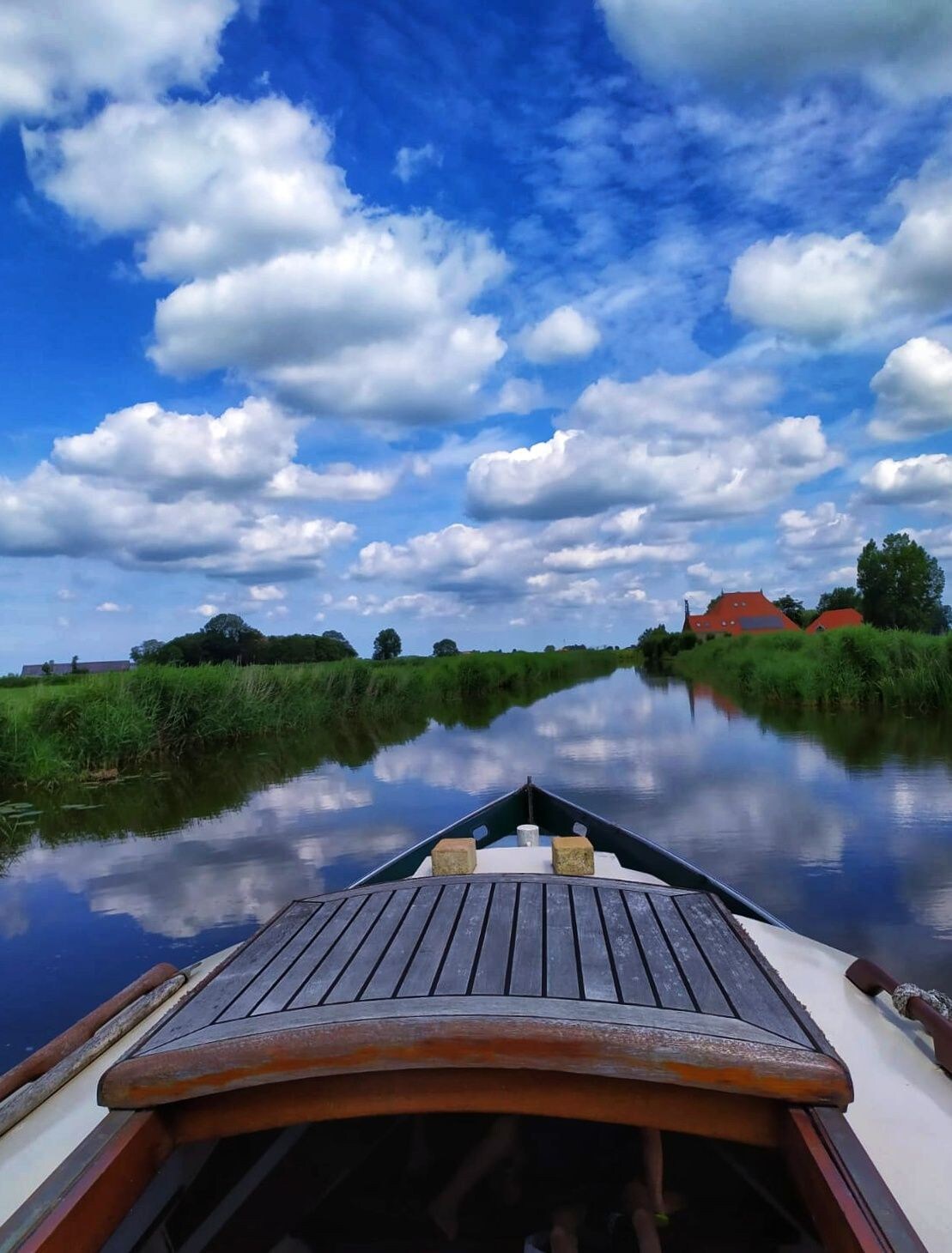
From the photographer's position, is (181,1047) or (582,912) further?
(582,912)

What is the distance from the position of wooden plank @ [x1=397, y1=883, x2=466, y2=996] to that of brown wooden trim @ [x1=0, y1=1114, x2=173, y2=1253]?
1.83 ft

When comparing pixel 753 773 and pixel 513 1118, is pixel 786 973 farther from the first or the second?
pixel 753 773

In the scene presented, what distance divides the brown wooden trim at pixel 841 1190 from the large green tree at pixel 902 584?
51.8m

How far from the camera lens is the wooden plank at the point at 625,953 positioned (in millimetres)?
1718

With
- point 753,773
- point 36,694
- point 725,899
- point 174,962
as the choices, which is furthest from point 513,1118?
point 36,694

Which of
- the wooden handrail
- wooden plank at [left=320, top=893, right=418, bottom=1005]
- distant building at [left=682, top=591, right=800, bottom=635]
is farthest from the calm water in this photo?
distant building at [left=682, top=591, right=800, bottom=635]

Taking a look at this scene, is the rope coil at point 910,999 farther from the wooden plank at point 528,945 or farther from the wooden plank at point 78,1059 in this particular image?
the wooden plank at point 78,1059

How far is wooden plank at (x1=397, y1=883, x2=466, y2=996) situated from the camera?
5.82 ft

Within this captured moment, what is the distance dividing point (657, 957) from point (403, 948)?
611 millimetres

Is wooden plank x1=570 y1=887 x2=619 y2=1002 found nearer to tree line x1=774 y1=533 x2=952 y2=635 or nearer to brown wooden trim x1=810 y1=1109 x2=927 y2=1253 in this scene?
brown wooden trim x1=810 y1=1109 x2=927 y2=1253

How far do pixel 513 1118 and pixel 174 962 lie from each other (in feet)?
10.9

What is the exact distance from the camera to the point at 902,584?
1944 inches

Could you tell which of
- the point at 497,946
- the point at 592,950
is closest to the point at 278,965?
the point at 497,946

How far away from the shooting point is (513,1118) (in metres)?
2.22
